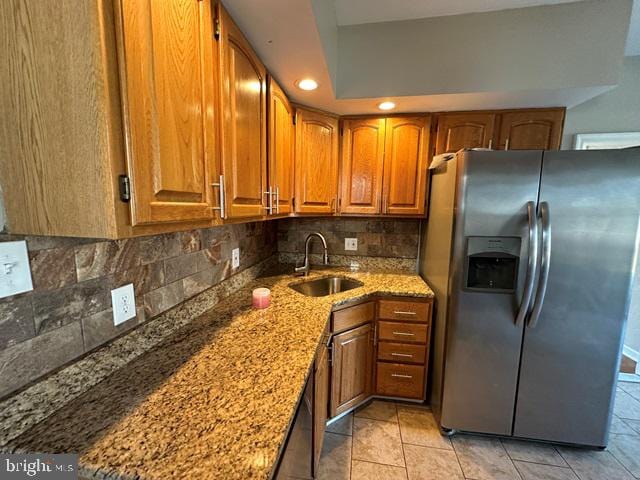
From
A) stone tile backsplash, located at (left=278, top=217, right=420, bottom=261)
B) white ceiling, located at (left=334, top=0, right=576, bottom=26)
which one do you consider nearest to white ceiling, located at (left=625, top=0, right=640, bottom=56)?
white ceiling, located at (left=334, top=0, right=576, bottom=26)

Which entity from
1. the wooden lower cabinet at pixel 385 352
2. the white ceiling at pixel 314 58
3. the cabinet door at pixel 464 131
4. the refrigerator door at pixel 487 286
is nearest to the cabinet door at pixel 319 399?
the wooden lower cabinet at pixel 385 352

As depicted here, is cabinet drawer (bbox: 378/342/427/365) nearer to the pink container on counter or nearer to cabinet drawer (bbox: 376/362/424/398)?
cabinet drawer (bbox: 376/362/424/398)

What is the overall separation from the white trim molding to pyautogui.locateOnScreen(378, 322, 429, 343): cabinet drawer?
6.50 feet

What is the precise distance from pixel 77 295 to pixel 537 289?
2.01m

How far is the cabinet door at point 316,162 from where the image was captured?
6.07 feet

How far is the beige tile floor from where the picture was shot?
57.2 inches

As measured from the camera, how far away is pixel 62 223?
0.58 metres

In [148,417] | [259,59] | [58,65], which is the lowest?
[148,417]

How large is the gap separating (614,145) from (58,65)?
3.32 meters

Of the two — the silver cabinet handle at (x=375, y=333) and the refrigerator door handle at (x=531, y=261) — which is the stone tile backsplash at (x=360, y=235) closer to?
the silver cabinet handle at (x=375, y=333)

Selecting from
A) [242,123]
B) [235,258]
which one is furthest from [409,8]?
[235,258]

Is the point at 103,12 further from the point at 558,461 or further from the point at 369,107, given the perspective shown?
the point at 558,461

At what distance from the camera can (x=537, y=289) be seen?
144 centimetres

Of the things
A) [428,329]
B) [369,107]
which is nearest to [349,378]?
[428,329]
